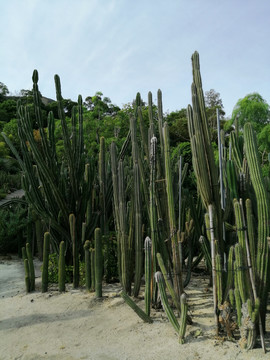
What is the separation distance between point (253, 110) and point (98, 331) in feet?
41.7

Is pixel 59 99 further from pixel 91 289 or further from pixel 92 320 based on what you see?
pixel 92 320

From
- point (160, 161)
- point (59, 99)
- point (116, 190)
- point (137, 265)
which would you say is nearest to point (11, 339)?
point (137, 265)

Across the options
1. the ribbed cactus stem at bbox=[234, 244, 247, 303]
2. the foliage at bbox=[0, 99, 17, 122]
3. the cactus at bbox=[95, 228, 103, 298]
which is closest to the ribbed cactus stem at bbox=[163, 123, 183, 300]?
the ribbed cactus stem at bbox=[234, 244, 247, 303]

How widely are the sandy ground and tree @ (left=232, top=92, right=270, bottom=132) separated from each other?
11.2 m

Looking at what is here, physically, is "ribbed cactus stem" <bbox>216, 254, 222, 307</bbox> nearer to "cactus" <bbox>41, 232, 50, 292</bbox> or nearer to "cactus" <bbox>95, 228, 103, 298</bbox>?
"cactus" <bbox>95, 228, 103, 298</bbox>

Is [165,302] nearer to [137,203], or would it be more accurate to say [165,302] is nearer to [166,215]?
[166,215]

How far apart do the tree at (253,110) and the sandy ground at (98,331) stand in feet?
36.7

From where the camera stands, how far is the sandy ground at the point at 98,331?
8.32ft

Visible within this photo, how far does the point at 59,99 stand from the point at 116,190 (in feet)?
4.80

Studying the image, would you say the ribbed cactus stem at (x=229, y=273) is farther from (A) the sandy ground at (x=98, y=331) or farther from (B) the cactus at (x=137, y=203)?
(B) the cactus at (x=137, y=203)

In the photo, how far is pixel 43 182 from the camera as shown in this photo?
438 cm

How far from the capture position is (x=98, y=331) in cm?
300

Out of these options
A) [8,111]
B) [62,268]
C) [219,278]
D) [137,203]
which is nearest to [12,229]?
[62,268]

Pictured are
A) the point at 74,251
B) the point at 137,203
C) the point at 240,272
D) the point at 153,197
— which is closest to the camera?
the point at 240,272
